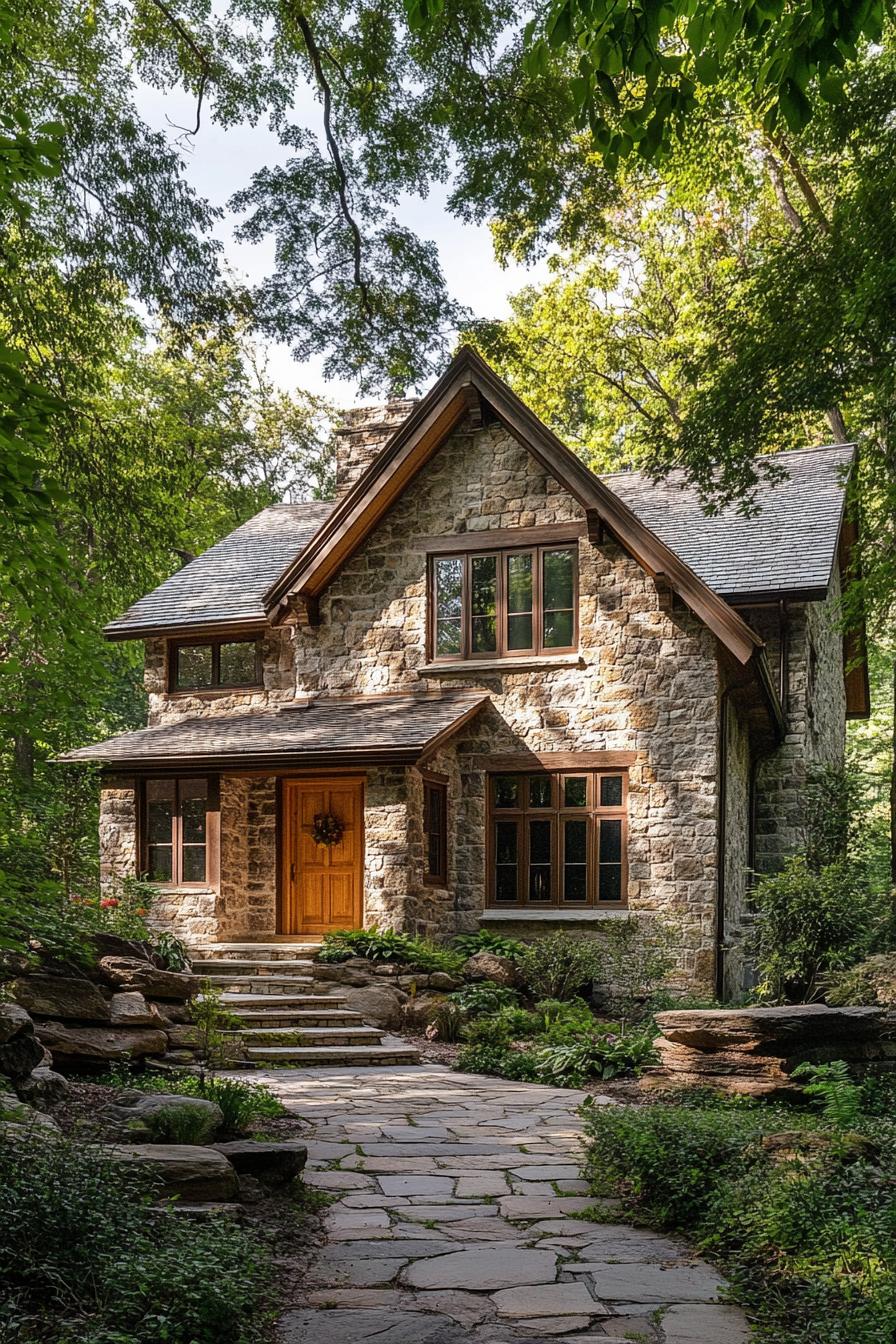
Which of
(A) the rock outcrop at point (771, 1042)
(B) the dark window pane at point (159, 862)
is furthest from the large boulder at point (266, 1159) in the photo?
(B) the dark window pane at point (159, 862)

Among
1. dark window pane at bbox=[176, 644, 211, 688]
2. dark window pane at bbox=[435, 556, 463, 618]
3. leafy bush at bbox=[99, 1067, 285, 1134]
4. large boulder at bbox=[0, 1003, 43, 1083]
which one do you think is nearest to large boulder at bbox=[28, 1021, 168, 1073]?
leafy bush at bbox=[99, 1067, 285, 1134]

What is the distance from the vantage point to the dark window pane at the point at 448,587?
17422 millimetres

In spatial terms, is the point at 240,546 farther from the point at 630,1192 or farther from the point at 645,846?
the point at 630,1192

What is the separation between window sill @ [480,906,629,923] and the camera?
15.6 metres

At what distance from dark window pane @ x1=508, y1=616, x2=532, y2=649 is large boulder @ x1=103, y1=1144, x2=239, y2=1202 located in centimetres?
1164

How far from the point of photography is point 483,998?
13.5 metres

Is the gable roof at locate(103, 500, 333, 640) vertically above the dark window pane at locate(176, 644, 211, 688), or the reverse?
the gable roof at locate(103, 500, 333, 640)

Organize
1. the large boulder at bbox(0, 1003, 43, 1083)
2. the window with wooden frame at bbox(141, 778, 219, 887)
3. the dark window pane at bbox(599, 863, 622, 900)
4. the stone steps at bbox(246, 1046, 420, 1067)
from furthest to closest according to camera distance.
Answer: the window with wooden frame at bbox(141, 778, 219, 887)
the dark window pane at bbox(599, 863, 622, 900)
the stone steps at bbox(246, 1046, 420, 1067)
the large boulder at bbox(0, 1003, 43, 1083)

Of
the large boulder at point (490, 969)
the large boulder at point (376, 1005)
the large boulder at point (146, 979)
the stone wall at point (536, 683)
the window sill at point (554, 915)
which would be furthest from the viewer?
the window sill at point (554, 915)

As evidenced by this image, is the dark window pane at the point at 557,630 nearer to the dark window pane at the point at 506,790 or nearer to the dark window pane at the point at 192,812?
the dark window pane at the point at 506,790

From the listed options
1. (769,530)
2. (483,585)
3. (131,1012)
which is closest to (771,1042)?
(131,1012)

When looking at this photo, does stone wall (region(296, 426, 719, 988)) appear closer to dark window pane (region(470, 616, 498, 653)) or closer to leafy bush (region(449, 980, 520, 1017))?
dark window pane (region(470, 616, 498, 653))

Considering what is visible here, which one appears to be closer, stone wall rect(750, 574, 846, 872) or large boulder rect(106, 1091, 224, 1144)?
large boulder rect(106, 1091, 224, 1144)

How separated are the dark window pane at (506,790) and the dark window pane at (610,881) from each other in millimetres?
1530
